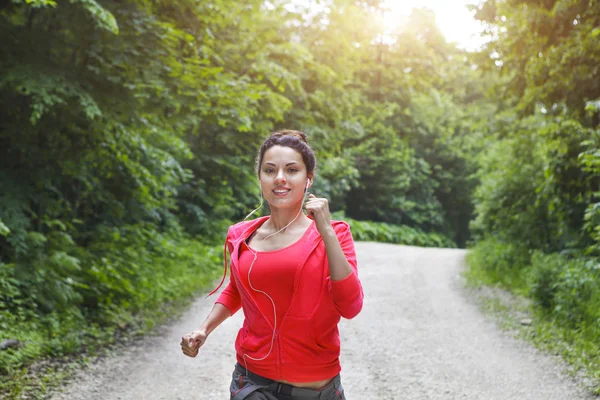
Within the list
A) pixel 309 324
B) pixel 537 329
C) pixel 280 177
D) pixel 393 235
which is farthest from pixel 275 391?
pixel 393 235

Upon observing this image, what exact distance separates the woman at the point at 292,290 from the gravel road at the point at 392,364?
12.3ft

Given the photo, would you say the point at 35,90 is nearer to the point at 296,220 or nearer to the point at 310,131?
the point at 296,220

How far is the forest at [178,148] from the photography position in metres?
7.16

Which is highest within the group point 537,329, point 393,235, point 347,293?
point 347,293

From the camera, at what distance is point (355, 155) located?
3325 cm

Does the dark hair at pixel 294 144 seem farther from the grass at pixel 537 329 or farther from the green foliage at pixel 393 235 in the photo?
the green foliage at pixel 393 235

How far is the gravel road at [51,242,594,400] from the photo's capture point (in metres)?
6.00

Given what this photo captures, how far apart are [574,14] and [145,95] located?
21.0ft

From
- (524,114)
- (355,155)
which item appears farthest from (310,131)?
(355,155)

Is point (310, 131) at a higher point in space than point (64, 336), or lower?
higher

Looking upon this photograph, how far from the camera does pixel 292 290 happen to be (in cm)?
227

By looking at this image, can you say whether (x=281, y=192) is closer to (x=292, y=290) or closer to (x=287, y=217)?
(x=287, y=217)

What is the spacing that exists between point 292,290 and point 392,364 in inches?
201

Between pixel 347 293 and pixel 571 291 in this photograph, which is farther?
pixel 571 291
